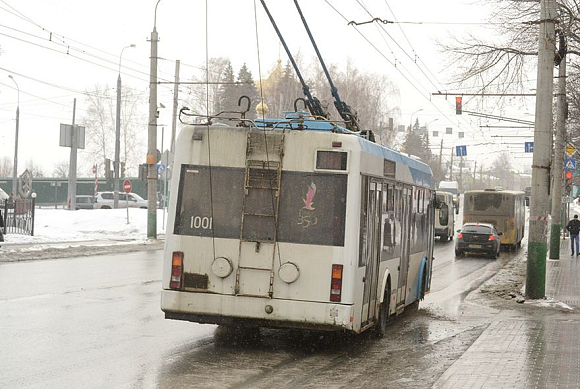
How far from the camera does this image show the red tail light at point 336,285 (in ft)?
32.9

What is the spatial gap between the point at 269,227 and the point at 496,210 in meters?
33.1

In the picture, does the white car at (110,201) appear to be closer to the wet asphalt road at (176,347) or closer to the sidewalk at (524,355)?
the wet asphalt road at (176,347)

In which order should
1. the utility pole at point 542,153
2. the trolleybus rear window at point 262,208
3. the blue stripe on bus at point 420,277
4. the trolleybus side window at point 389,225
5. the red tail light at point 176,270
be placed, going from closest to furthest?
the trolleybus rear window at point 262,208 → the red tail light at point 176,270 → the trolleybus side window at point 389,225 → the blue stripe on bus at point 420,277 → the utility pole at point 542,153

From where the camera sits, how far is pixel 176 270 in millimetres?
10430

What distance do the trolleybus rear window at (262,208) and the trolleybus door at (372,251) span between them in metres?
0.73

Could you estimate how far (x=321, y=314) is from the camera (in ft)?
32.9

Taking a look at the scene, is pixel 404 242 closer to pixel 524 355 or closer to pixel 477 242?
pixel 524 355

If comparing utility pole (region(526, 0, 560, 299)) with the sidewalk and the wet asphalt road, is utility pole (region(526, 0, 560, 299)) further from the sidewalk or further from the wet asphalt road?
the wet asphalt road

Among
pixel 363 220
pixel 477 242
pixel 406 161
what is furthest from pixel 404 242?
pixel 477 242

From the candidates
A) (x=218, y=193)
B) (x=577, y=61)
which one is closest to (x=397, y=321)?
(x=218, y=193)

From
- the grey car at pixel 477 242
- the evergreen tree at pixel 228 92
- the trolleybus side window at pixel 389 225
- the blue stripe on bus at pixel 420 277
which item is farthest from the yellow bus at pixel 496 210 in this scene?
the evergreen tree at pixel 228 92

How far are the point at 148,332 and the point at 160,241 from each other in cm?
2408

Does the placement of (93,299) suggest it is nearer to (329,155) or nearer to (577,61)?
(329,155)

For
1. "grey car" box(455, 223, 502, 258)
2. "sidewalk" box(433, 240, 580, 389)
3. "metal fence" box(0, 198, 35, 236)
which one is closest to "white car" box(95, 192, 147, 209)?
"metal fence" box(0, 198, 35, 236)
